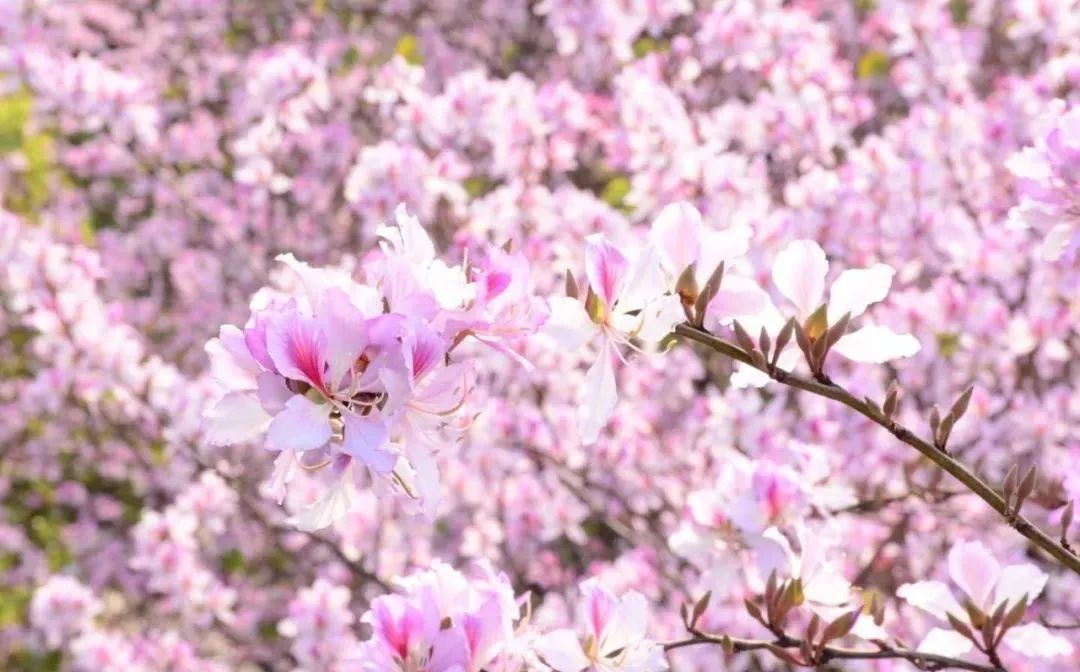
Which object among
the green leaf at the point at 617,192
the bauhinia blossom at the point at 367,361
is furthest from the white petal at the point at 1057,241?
the green leaf at the point at 617,192

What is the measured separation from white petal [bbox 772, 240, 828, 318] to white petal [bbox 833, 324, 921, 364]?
2.0 inches

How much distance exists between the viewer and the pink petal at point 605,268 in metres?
1.20

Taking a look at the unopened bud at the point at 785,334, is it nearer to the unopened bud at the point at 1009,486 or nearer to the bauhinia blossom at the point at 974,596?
A: the unopened bud at the point at 1009,486

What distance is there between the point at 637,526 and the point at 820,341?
2.61 meters

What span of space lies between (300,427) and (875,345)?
1.90 ft

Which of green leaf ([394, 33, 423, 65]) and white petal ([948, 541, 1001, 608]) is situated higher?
white petal ([948, 541, 1001, 608])

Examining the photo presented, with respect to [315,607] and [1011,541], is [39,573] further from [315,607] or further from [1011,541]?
[1011,541]

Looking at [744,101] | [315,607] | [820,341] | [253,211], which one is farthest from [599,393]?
[253,211]

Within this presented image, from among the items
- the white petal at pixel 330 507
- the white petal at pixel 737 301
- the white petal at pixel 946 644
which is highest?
the white petal at pixel 737 301

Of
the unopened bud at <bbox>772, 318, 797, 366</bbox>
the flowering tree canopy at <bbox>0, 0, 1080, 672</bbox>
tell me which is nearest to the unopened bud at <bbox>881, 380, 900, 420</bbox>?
the flowering tree canopy at <bbox>0, 0, 1080, 672</bbox>

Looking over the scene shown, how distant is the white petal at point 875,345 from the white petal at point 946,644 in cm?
38

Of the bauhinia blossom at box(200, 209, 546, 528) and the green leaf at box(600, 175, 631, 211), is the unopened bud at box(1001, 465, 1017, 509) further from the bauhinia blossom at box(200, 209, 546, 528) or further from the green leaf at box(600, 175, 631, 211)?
the green leaf at box(600, 175, 631, 211)

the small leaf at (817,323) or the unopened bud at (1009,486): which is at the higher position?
the small leaf at (817,323)

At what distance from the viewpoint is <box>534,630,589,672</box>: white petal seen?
127cm
